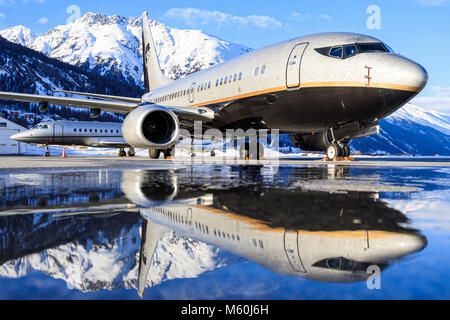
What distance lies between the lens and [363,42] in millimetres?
9867

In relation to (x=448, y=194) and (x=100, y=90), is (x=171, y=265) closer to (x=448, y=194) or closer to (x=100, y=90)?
(x=448, y=194)

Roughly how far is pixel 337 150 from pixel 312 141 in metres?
1.00

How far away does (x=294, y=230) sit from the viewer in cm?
246

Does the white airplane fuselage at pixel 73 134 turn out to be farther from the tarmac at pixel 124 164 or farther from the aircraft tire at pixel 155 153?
the tarmac at pixel 124 164

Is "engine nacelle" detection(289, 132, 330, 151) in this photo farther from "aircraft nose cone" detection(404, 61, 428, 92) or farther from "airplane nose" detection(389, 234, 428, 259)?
"airplane nose" detection(389, 234, 428, 259)

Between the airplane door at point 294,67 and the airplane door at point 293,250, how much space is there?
8.41m

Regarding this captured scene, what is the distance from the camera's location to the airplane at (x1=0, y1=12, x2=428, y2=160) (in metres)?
9.33

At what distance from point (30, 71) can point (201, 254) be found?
610 feet

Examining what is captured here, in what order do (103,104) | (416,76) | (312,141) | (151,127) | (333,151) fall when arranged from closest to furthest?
(416,76) < (151,127) < (333,151) < (312,141) < (103,104)

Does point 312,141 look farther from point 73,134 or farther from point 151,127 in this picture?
point 73,134

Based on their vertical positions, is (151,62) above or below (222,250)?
above

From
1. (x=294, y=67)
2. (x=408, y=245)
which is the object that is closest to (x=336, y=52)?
(x=294, y=67)

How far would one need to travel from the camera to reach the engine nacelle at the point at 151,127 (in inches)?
435

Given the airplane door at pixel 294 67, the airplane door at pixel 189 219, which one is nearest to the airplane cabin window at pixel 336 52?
the airplane door at pixel 294 67
